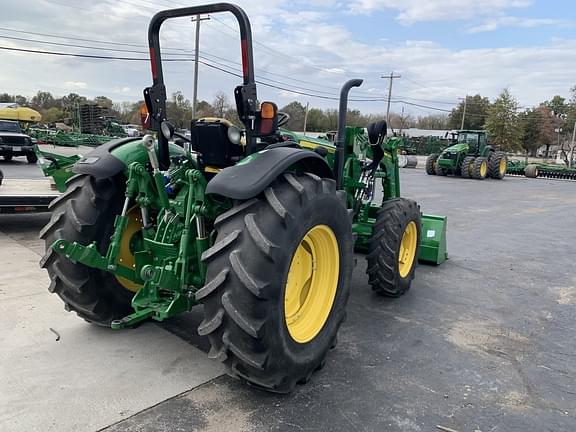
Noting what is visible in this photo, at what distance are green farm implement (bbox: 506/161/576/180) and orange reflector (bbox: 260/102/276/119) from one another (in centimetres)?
2740

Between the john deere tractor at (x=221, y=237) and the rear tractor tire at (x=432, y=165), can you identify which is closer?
the john deere tractor at (x=221, y=237)

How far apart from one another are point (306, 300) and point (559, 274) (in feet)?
15.5

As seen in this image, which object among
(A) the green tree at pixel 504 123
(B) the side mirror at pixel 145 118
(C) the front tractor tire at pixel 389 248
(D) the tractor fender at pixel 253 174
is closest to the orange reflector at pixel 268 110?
(D) the tractor fender at pixel 253 174

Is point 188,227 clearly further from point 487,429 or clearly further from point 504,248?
point 504,248

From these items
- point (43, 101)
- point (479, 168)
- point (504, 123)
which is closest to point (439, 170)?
point (479, 168)

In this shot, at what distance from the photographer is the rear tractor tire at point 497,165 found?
23.6 m

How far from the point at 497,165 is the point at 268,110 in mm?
23217

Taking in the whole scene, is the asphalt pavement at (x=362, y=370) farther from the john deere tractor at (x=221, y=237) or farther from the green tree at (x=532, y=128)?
the green tree at (x=532, y=128)

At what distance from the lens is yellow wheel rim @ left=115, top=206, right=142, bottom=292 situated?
3.65 metres

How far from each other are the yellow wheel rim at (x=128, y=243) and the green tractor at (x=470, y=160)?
2179cm

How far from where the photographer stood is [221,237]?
2637mm

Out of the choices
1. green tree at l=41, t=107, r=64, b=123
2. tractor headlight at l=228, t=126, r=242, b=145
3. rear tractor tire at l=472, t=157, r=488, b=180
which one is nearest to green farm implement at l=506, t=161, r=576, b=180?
rear tractor tire at l=472, t=157, r=488, b=180

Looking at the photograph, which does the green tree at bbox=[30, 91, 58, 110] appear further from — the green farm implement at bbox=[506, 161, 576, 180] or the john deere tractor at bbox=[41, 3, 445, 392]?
the john deere tractor at bbox=[41, 3, 445, 392]

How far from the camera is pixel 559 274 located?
640cm
